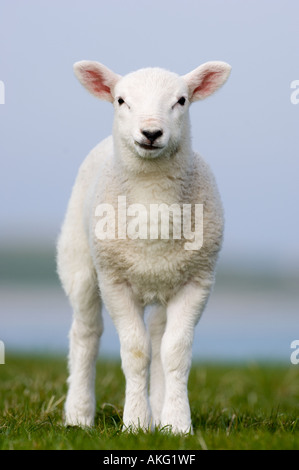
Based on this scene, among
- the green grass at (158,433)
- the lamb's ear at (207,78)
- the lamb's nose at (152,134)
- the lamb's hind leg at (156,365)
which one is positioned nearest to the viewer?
the green grass at (158,433)

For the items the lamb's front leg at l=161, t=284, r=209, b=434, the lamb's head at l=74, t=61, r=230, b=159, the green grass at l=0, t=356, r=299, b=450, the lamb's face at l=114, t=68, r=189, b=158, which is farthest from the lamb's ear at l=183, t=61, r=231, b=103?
the green grass at l=0, t=356, r=299, b=450

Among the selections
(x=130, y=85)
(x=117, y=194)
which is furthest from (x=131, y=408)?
(x=130, y=85)

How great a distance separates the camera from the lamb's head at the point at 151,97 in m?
4.67

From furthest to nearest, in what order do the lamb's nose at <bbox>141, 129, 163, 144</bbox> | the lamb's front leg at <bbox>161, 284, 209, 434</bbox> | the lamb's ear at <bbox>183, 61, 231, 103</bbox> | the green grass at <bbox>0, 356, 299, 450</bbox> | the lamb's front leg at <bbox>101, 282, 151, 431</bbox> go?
the lamb's ear at <bbox>183, 61, 231, 103</bbox>, the lamb's front leg at <bbox>101, 282, 151, 431</bbox>, the lamb's front leg at <bbox>161, 284, 209, 434</bbox>, the lamb's nose at <bbox>141, 129, 163, 144</bbox>, the green grass at <bbox>0, 356, 299, 450</bbox>

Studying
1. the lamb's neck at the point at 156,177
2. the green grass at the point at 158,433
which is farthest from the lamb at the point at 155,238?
the green grass at the point at 158,433

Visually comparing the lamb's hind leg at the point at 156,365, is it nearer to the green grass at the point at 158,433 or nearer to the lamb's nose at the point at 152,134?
the green grass at the point at 158,433

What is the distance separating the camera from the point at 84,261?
6.05 metres

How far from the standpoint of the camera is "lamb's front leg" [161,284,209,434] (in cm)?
488

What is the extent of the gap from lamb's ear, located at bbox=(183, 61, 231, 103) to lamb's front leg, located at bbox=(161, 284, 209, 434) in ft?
4.15

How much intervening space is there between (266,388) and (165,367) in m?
4.08

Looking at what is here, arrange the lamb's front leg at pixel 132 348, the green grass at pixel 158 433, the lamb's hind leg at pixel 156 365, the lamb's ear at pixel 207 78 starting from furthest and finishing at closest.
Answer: the lamb's hind leg at pixel 156 365
the lamb's ear at pixel 207 78
the lamb's front leg at pixel 132 348
the green grass at pixel 158 433

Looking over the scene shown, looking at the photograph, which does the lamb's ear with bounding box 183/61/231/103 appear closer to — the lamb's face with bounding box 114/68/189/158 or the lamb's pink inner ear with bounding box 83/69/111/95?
the lamb's face with bounding box 114/68/189/158

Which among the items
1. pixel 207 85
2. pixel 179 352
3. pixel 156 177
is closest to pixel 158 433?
pixel 179 352

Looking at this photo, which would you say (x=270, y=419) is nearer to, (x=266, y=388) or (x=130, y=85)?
(x=130, y=85)
